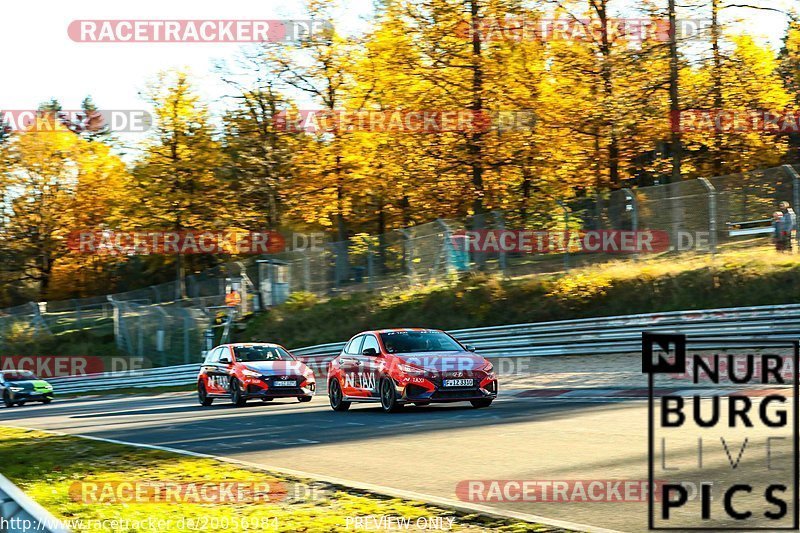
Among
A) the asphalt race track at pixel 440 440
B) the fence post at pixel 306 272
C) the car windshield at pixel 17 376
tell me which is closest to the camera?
the asphalt race track at pixel 440 440

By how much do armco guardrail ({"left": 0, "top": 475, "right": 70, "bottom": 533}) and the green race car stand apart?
30396mm

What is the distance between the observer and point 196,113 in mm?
52156

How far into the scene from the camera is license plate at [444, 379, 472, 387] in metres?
18.1

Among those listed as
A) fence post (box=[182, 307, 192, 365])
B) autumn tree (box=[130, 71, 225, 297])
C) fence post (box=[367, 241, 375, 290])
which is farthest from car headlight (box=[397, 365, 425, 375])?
autumn tree (box=[130, 71, 225, 297])

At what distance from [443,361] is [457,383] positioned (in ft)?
1.40

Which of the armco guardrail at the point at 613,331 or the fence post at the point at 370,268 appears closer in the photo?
the armco guardrail at the point at 613,331

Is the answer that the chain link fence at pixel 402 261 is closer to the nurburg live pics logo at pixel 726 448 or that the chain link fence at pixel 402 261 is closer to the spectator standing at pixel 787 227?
the spectator standing at pixel 787 227

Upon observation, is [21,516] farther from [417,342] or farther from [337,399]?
[337,399]

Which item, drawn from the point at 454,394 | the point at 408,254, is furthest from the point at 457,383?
the point at 408,254

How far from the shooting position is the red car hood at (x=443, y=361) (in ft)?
59.8

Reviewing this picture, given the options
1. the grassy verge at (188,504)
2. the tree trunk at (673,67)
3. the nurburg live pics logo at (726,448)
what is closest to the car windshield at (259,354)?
the grassy verge at (188,504)

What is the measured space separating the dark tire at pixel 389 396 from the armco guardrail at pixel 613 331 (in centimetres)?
914

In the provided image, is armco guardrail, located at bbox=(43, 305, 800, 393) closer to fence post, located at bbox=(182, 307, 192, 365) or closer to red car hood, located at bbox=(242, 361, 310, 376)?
red car hood, located at bbox=(242, 361, 310, 376)

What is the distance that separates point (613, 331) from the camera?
27281mm
